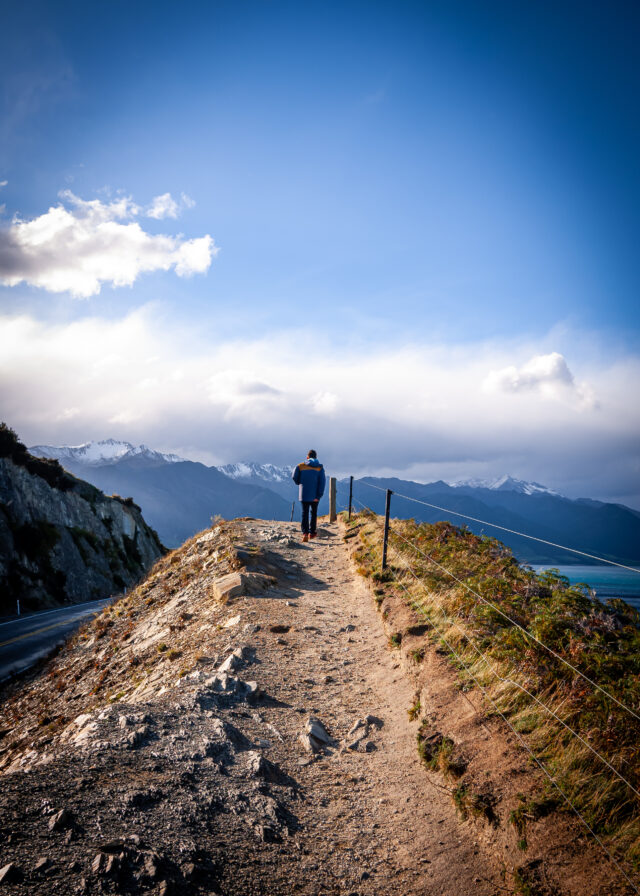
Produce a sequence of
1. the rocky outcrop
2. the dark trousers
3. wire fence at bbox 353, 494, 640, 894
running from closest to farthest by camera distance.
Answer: wire fence at bbox 353, 494, 640, 894, the dark trousers, the rocky outcrop

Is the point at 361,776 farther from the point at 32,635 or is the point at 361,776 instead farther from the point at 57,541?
the point at 57,541

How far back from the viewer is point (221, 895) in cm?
355

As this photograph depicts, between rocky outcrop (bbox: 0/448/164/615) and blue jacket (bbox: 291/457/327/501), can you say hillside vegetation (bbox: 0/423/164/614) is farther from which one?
blue jacket (bbox: 291/457/327/501)

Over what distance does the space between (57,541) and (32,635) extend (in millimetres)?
18699

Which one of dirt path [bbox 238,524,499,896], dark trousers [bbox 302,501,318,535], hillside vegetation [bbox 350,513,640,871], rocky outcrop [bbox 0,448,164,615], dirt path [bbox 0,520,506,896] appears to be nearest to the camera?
dirt path [bbox 0,520,506,896]

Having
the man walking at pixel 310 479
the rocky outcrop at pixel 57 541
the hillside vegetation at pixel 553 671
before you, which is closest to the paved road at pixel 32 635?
the rocky outcrop at pixel 57 541

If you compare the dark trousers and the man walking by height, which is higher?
the man walking

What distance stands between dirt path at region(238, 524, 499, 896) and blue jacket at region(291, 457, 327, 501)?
779 centimetres

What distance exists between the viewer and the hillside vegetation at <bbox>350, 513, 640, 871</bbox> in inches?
163

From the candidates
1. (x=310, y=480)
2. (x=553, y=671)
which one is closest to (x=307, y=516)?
(x=310, y=480)

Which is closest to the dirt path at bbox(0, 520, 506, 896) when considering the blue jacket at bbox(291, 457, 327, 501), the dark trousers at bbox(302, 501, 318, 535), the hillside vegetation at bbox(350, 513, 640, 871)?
the hillside vegetation at bbox(350, 513, 640, 871)

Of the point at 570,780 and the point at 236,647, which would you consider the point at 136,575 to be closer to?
the point at 236,647

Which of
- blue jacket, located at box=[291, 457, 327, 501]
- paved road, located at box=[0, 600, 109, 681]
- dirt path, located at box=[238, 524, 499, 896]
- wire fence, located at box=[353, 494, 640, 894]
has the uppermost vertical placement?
blue jacket, located at box=[291, 457, 327, 501]

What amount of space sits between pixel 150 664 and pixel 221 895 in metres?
7.48
